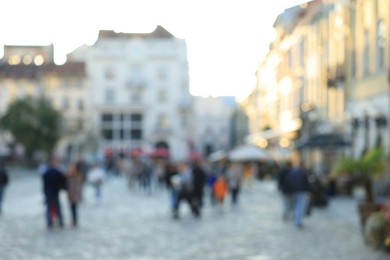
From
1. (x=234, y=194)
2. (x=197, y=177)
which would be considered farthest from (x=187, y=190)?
(x=234, y=194)

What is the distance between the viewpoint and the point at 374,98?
3164cm

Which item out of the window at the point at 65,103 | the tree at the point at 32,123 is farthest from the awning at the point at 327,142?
the window at the point at 65,103

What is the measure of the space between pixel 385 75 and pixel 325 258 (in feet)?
57.7

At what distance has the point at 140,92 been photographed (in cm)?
9906

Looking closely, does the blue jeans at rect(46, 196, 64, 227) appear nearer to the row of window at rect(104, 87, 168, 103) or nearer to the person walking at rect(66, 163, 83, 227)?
the person walking at rect(66, 163, 83, 227)

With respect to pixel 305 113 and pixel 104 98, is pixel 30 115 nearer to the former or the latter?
pixel 104 98

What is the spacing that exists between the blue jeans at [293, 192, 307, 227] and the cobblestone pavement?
0.29m

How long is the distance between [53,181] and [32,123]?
54159 millimetres

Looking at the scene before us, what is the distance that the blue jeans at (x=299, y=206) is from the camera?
1912 cm

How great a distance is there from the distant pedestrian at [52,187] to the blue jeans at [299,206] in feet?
16.5

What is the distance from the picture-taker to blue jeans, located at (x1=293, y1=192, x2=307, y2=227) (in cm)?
1912

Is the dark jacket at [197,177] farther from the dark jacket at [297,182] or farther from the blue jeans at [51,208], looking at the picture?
the blue jeans at [51,208]

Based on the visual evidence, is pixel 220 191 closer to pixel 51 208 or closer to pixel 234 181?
pixel 234 181

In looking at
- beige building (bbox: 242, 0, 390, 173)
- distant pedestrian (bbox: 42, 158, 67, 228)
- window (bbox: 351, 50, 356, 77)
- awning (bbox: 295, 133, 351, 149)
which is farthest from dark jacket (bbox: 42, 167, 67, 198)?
window (bbox: 351, 50, 356, 77)
